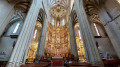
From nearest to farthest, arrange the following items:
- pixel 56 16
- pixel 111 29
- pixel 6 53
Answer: pixel 111 29 < pixel 6 53 < pixel 56 16

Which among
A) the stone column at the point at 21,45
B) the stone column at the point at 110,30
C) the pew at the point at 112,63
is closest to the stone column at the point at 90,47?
the pew at the point at 112,63

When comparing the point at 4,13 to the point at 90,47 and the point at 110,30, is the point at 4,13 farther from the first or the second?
the point at 110,30

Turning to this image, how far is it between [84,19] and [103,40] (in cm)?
606

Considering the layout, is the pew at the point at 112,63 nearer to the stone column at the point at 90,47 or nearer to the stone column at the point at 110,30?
the stone column at the point at 110,30

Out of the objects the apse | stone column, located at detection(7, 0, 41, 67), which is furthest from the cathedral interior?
the apse

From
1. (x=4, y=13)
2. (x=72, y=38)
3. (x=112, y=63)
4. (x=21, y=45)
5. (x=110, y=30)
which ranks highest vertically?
(x=4, y=13)

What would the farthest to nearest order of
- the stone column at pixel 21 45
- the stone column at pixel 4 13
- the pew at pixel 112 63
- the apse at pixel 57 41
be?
the apse at pixel 57 41 < the stone column at pixel 4 13 < the pew at pixel 112 63 < the stone column at pixel 21 45

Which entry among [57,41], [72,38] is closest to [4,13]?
[72,38]

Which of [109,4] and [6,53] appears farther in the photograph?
[6,53]

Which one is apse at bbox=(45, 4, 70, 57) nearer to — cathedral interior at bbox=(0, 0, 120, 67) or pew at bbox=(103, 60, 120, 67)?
cathedral interior at bbox=(0, 0, 120, 67)

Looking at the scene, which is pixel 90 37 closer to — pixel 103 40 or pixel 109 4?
pixel 109 4

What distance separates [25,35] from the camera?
3967mm

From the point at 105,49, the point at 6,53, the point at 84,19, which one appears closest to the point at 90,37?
the point at 84,19

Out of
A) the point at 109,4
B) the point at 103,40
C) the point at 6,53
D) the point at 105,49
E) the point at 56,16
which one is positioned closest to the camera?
the point at 109,4
